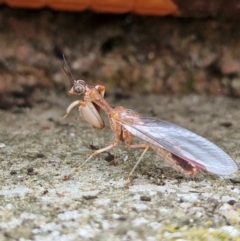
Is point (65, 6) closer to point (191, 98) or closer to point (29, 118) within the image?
Result: point (29, 118)

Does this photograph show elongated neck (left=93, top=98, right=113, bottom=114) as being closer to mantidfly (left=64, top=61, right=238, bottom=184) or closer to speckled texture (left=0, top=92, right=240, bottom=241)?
mantidfly (left=64, top=61, right=238, bottom=184)

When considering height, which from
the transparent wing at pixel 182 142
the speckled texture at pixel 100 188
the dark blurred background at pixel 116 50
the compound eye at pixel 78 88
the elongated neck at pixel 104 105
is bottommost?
the speckled texture at pixel 100 188

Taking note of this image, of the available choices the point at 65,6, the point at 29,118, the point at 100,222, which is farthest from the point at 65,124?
the point at 100,222

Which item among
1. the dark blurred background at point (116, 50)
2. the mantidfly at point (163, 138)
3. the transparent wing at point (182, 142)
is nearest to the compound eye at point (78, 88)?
the mantidfly at point (163, 138)

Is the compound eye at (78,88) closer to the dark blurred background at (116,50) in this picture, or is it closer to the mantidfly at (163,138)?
the mantidfly at (163,138)

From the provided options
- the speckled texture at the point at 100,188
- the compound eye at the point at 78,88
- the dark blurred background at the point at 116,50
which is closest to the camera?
the speckled texture at the point at 100,188

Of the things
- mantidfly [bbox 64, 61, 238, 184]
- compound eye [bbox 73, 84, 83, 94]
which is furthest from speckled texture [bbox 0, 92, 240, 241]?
compound eye [bbox 73, 84, 83, 94]

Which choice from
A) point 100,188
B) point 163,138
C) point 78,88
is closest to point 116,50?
point 78,88

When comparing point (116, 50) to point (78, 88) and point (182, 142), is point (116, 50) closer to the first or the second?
point (78, 88)
